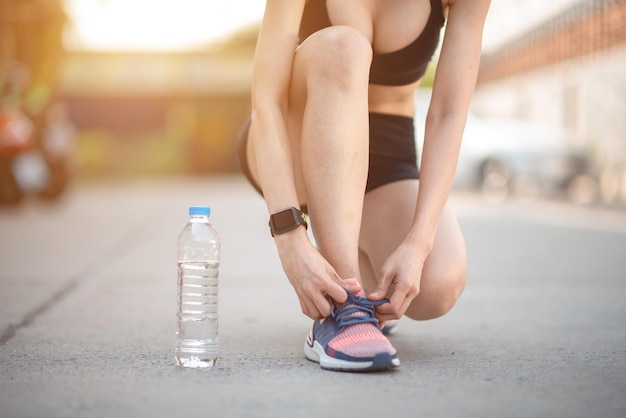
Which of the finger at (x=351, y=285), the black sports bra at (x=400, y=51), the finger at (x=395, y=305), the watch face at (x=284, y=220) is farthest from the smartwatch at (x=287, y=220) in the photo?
the black sports bra at (x=400, y=51)

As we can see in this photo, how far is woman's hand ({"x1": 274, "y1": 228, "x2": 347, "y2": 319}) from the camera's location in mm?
2271

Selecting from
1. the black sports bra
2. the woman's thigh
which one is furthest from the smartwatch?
the black sports bra

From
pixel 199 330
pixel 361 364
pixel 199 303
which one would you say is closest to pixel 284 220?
pixel 361 364

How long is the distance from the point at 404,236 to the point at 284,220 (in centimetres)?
53

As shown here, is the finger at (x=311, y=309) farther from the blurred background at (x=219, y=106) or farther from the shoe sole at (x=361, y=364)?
the blurred background at (x=219, y=106)

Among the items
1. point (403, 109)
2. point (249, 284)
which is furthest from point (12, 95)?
point (403, 109)

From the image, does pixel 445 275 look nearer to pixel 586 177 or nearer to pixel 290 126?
pixel 290 126

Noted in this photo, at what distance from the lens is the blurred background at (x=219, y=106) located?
11.5 metres

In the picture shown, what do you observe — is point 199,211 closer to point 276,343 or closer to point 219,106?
point 276,343

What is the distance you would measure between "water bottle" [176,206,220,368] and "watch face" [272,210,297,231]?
24cm

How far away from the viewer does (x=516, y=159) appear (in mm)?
14156

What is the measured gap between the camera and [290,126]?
106 inches

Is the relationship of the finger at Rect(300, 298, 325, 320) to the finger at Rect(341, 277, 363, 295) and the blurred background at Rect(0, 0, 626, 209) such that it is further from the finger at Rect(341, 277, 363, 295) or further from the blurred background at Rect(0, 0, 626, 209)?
the blurred background at Rect(0, 0, 626, 209)

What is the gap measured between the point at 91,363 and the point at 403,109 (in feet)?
4.37
